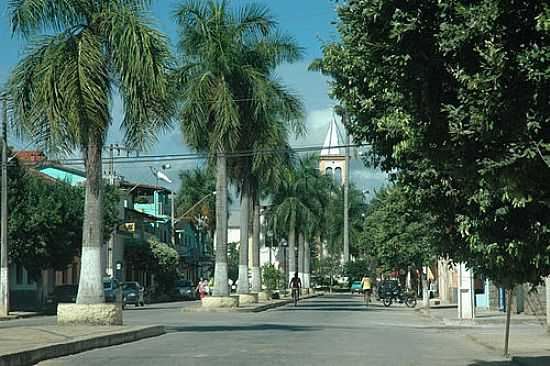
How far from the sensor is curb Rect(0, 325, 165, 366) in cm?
1522

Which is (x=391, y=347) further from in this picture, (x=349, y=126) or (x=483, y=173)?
(x=483, y=173)

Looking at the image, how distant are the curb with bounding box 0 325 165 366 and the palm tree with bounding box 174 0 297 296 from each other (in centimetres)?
1461

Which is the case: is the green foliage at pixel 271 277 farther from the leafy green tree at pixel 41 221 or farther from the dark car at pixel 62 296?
the dark car at pixel 62 296

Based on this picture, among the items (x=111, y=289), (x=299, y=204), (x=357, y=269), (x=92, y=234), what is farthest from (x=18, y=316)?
(x=357, y=269)

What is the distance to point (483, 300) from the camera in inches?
1932

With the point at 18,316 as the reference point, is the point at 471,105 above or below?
above

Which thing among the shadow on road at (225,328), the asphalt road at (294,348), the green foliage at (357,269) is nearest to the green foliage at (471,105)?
the asphalt road at (294,348)

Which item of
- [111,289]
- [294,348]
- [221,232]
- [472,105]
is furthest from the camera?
[111,289]

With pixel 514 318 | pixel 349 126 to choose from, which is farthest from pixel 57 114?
pixel 514 318

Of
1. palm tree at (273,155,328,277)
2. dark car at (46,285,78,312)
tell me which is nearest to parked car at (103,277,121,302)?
dark car at (46,285,78,312)

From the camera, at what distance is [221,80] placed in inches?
1521

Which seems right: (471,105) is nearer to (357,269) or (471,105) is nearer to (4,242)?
(4,242)

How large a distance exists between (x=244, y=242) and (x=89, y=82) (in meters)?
24.6

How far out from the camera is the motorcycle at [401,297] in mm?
56219
